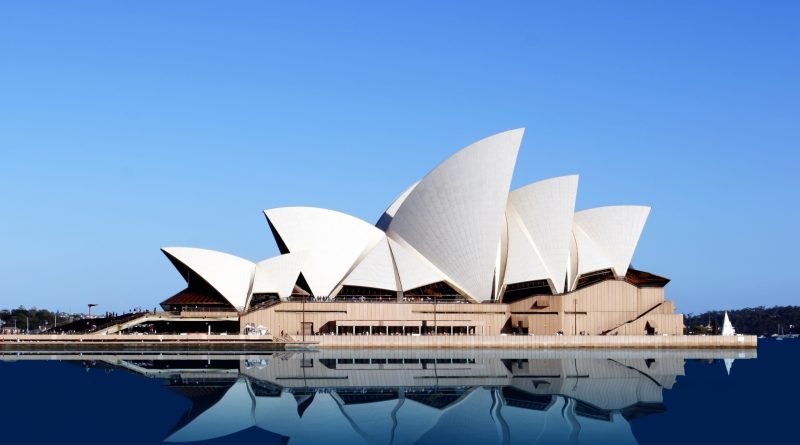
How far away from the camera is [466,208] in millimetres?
72188

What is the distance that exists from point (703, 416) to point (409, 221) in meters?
43.1

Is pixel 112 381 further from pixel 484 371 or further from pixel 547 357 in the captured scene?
pixel 547 357

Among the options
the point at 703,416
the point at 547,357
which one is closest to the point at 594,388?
the point at 703,416

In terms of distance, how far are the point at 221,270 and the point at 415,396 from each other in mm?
37331

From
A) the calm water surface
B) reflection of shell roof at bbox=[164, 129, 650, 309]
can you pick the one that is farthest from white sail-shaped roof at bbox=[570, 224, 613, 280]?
the calm water surface

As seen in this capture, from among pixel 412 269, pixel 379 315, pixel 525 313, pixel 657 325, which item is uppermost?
pixel 412 269

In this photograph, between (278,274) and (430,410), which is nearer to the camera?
(430,410)

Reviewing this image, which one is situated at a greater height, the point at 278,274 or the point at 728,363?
the point at 278,274

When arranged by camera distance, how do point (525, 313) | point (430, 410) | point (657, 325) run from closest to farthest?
point (430, 410) < point (525, 313) < point (657, 325)

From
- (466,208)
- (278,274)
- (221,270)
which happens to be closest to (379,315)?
(278,274)

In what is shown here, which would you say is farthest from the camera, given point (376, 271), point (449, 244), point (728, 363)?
point (376, 271)

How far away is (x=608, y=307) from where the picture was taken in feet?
246

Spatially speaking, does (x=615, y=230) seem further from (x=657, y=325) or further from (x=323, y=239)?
(x=323, y=239)

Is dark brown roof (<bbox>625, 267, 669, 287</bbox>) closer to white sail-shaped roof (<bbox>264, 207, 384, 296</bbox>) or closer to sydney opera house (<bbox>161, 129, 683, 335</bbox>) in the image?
sydney opera house (<bbox>161, 129, 683, 335</bbox>)
